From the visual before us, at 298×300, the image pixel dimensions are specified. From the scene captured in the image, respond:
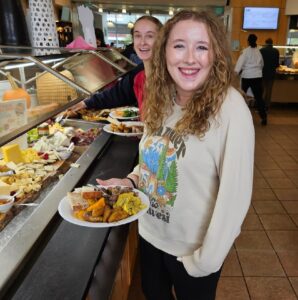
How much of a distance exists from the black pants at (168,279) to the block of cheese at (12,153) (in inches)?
38.1

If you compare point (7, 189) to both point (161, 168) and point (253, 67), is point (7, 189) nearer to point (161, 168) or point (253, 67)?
point (161, 168)

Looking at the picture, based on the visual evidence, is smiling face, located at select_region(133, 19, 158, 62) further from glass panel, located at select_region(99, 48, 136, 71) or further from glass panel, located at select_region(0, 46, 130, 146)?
glass panel, located at select_region(99, 48, 136, 71)

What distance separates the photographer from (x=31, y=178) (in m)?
1.87

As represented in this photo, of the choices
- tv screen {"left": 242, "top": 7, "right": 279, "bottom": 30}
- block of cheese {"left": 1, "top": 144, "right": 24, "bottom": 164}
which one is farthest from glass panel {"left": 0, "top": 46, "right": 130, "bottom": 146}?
tv screen {"left": 242, "top": 7, "right": 279, "bottom": 30}

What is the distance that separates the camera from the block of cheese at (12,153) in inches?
77.6

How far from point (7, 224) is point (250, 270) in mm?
2066

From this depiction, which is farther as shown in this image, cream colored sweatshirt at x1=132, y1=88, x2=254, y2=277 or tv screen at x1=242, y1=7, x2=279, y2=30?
tv screen at x1=242, y1=7, x2=279, y2=30

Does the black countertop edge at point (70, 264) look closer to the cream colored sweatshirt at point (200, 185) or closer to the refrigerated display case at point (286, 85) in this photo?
the cream colored sweatshirt at point (200, 185)

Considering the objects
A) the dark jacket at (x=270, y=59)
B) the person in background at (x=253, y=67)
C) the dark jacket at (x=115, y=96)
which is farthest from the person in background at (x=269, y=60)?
the dark jacket at (x=115, y=96)

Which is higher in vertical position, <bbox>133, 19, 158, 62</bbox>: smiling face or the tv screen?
the tv screen

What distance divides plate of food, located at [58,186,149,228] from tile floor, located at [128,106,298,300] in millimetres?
1246

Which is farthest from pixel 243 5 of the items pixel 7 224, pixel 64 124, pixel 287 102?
pixel 7 224

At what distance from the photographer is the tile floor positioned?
98.1 inches

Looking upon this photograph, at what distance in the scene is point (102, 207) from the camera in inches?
57.2
